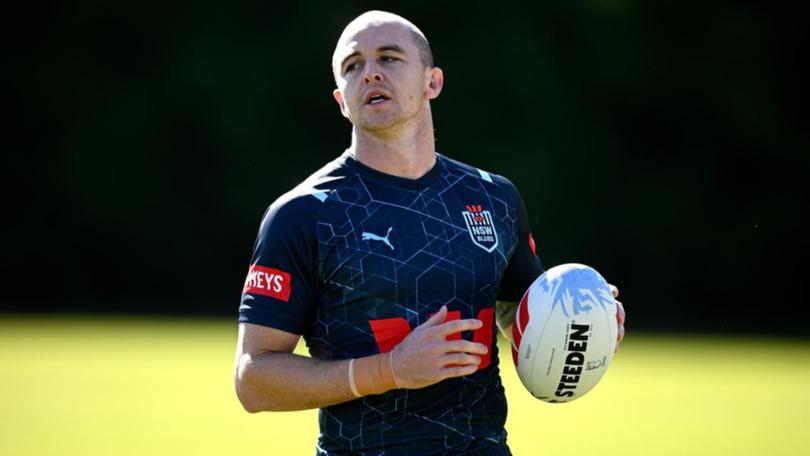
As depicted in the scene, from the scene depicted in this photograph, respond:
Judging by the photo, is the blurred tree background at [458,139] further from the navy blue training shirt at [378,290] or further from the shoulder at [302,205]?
the shoulder at [302,205]

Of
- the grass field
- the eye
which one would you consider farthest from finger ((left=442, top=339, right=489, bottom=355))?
the grass field

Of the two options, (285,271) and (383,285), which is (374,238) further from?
(285,271)

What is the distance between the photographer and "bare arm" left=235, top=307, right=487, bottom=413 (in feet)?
8.49

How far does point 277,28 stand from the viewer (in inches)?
447

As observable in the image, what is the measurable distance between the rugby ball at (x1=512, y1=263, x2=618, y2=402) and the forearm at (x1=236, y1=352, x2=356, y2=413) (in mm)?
614

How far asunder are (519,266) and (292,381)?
87 cm

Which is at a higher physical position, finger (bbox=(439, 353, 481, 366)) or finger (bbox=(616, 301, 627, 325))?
finger (bbox=(616, 301, 627, 325))

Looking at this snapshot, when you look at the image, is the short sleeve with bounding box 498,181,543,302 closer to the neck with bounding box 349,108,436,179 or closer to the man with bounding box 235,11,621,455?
the man with bounding box 235,11,621,455

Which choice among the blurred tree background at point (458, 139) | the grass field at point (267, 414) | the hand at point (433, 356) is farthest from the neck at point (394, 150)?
the blurred tree background at point (458, 139)

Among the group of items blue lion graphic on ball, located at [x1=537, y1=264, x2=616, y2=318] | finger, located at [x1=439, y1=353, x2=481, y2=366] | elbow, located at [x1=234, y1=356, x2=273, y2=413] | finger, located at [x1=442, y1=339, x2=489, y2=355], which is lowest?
elbow, located at [x1=234, y1=356, x2=273, y2=413]

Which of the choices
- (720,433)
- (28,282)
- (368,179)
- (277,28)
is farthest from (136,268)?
(368,179)

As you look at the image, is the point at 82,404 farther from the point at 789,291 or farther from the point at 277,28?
the point at 789,291

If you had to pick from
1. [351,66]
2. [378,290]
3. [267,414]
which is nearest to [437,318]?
[378,290]

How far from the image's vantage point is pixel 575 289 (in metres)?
3.08
